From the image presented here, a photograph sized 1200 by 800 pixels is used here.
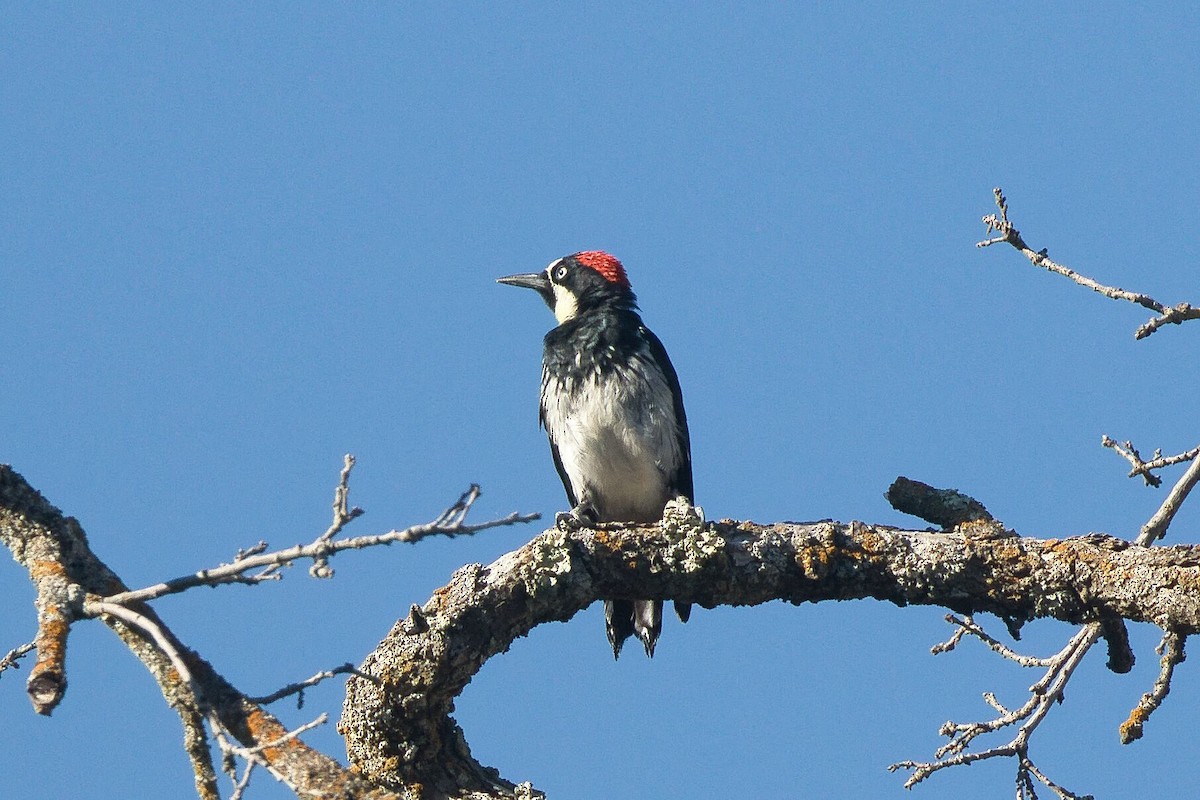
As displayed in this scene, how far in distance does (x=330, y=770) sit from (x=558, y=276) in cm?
Result: 519

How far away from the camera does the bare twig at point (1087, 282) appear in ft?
12.2

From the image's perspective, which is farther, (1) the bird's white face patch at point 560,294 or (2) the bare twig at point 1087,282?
(1) the bird's white face patch at point 560,294

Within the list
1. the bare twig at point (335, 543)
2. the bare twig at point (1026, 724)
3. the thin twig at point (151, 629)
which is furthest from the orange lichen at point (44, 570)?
the bare twig at point (1026, 724)

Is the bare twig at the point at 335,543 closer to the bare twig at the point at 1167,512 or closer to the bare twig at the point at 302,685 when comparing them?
the bare twig at the point at 302,685

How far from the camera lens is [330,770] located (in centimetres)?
317

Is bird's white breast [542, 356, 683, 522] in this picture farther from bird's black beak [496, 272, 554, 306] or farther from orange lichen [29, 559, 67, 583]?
orange lichen [29, 559, 67, 583]

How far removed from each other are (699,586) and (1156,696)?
1487 mm

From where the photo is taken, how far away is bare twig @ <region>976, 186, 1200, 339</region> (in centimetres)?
372

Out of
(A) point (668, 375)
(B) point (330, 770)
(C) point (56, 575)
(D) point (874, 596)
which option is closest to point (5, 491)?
(C) point (56, 575)

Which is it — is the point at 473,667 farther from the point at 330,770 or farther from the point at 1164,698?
the point at 1164,698

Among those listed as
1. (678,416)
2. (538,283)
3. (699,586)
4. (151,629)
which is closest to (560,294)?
(538,283)

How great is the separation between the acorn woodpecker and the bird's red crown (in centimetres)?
53

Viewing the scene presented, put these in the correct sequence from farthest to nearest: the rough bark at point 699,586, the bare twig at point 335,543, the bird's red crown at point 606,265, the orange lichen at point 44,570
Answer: the bird's red crown at point 606,265
the rough bark at point 699,586
the orange lichen at point 44,570
the bare twig at point 335,543

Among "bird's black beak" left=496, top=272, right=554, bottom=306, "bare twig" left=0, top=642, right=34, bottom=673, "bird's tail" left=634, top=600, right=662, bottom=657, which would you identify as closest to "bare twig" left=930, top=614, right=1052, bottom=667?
"bird's tail" left=634, top=600, right=662, bottom=657
